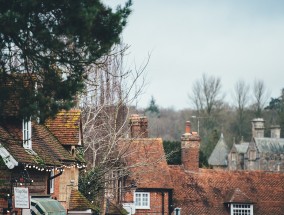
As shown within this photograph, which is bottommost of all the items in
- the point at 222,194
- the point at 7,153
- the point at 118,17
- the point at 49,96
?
the point at 222,194

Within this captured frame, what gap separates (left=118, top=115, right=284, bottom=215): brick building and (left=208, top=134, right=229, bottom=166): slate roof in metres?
53.1

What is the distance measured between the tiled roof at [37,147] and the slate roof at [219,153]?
73.8 meters

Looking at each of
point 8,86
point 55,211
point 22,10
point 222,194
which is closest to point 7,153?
point 55,211

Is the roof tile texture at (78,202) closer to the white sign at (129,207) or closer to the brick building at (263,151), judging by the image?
the white sign at (129,207)

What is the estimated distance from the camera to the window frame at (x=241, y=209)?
48281 millimetres

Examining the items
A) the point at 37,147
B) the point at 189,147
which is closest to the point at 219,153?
the point at 189,147

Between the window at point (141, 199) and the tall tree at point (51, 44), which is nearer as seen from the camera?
the tall tree at point (51, 44)

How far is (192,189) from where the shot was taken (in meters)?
48.7

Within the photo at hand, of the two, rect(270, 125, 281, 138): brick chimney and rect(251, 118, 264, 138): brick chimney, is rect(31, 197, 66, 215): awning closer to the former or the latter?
rect(251, 118, 264, 138): brick chimney

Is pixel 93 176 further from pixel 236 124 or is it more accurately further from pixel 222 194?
pixel 236 124

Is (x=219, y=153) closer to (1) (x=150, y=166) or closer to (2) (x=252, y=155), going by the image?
(2) (x=252, y=155)

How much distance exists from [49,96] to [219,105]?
8946 cm

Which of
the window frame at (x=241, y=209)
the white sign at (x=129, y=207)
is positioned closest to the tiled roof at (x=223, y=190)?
the window frame at (x=241, y=209)

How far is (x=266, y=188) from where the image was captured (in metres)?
50.1
